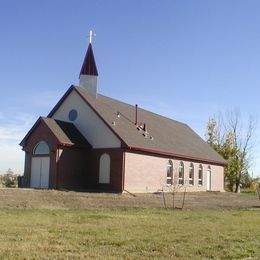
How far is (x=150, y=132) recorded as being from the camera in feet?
127

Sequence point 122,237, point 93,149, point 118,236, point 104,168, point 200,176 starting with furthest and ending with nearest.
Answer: point 200,176, point 93,149, point 104,168, point 118,236, point 122,237

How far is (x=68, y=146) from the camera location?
109 ft

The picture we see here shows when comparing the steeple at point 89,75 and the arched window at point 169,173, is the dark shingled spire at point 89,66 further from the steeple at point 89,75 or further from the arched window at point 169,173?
the arched window at point 169,173

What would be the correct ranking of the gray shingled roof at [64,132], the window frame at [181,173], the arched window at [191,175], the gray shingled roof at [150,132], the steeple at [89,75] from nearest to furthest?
the gray shingled roof at [64,132], the gray shingled roof at [150,132], the steeple at [89,75], the window frame at [181,173], the arched window at [191,175]

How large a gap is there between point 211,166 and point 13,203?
29512mm

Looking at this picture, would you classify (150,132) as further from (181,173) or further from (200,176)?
(200,176)

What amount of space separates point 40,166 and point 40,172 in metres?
0.41

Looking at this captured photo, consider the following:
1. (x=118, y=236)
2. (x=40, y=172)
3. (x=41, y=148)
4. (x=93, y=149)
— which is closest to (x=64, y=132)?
(x=41, y=148)

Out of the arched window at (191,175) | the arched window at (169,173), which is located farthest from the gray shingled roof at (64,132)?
the arched window at (191,175)

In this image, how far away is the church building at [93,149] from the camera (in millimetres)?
32938

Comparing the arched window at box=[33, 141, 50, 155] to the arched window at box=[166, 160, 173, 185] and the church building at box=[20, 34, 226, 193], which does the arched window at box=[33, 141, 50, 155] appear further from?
the arched window at box=[166, 160, 173, 185]

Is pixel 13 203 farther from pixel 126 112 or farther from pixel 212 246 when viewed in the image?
pixel 126 112

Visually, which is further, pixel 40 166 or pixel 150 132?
pixel 150 132

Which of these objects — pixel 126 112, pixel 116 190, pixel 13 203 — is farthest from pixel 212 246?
pixel 126 112
